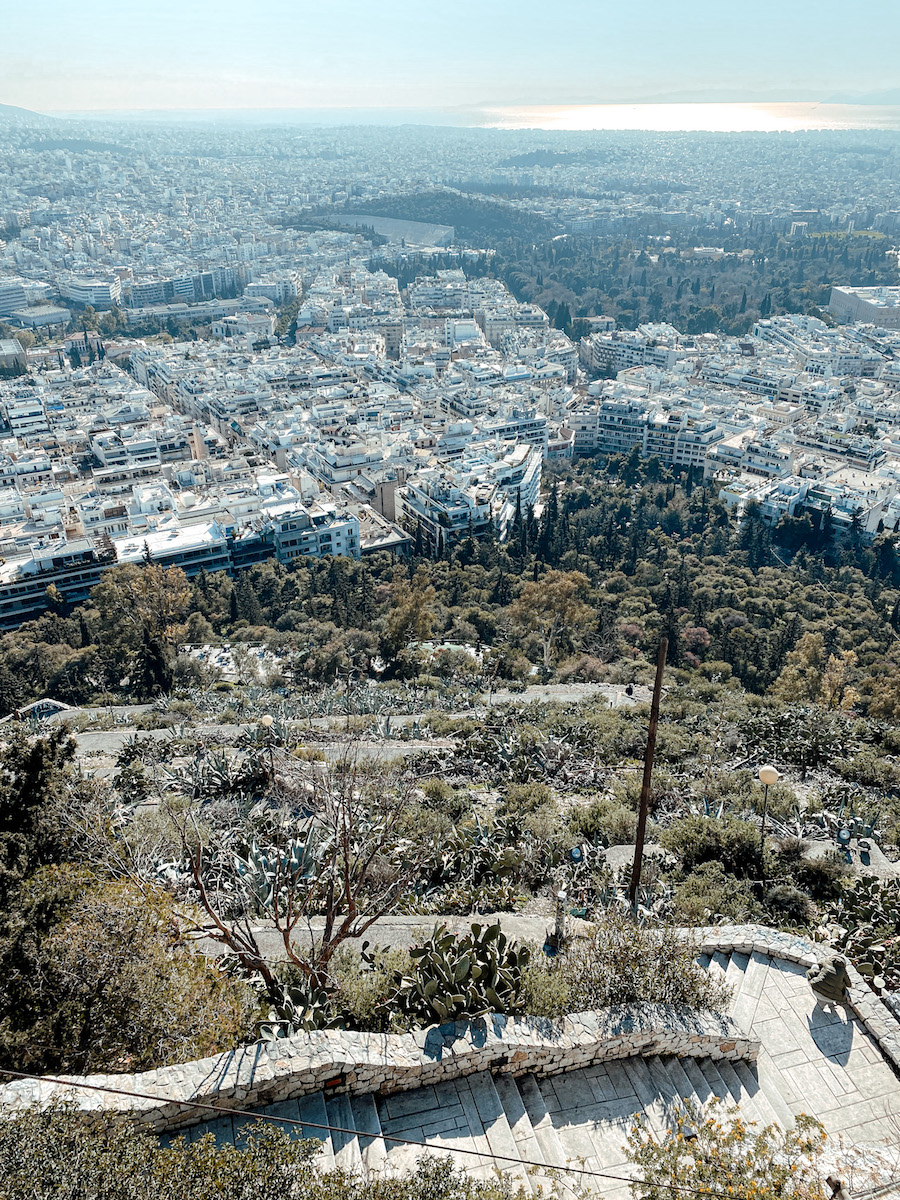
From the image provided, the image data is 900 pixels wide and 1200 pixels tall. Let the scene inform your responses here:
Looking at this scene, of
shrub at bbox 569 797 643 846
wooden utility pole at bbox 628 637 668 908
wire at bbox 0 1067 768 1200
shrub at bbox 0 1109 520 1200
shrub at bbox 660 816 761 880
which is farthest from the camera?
shrub at bbox 569 797 643 846

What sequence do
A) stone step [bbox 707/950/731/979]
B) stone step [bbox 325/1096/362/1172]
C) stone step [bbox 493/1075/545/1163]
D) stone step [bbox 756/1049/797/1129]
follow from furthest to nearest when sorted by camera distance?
stone step [bbox 707/950/731/979], stone step [bbox 756/1049/797/1129], stone step [bbox 493/1075/545/1163], stone step [bbox 325/1096/362/1172]

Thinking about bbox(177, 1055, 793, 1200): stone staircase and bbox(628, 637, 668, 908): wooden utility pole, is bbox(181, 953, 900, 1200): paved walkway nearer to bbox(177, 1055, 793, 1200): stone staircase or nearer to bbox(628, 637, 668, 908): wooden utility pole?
bbox(177, 1055, 793, 1200): stone staircase

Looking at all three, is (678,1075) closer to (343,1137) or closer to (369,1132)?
(369,1132)

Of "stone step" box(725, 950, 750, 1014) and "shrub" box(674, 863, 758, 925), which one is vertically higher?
"stone step" box(725, 950, 750, 1014)

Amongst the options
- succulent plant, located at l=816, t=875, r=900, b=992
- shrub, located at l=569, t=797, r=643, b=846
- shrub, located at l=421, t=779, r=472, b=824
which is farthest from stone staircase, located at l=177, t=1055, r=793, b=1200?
shrub, located at l=421, t=779, r=472, b=824

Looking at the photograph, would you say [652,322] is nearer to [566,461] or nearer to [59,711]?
[566,461]

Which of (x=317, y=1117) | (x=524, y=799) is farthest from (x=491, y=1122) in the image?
(x=524, y=799)

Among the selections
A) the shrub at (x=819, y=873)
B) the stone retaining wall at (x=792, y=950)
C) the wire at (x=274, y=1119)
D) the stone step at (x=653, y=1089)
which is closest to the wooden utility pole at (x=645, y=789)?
the stone retaining wall at (x=792, y=950)
